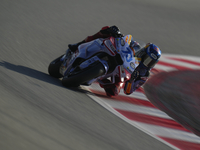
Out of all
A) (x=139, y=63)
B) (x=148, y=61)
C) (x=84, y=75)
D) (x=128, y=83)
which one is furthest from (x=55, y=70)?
(x=148, y=61)

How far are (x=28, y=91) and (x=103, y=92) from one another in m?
1.65

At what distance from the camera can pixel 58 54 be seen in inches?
232

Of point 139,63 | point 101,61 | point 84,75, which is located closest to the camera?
point 84,75

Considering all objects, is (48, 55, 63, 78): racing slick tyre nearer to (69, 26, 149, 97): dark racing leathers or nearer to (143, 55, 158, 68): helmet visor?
(69, 26, 149, 97): dark racing leathers

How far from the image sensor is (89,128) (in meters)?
2.97

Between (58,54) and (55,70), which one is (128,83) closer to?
(55,70)

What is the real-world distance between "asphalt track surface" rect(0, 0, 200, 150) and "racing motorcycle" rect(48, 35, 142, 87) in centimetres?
24

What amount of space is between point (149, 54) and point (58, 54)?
2.38m

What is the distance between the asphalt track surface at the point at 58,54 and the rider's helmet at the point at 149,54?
1015 millimetres

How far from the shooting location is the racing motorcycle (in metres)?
3.90

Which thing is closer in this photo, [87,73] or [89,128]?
[89,128]

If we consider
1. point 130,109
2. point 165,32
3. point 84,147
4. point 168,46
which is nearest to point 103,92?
point 130,109

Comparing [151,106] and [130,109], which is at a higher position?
[130,109]

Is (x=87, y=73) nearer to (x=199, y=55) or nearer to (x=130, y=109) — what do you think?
(x=130, y=109)
